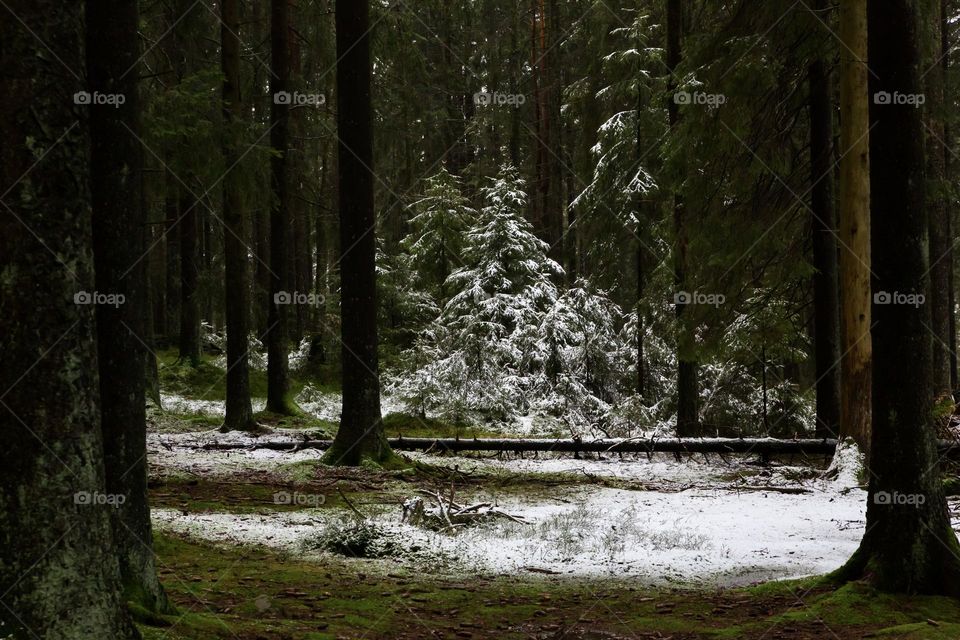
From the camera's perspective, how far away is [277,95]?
14844 mm

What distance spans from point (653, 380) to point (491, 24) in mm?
18214

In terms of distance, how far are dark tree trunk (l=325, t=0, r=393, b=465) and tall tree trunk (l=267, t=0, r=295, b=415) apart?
366 centimetres

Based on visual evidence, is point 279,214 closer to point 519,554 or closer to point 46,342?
point 519,554

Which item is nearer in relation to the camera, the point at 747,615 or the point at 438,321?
the point at 747,615

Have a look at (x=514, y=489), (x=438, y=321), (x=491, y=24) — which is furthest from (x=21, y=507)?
(x=491, y=24)

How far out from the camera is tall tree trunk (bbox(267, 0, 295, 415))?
1492 centimetres

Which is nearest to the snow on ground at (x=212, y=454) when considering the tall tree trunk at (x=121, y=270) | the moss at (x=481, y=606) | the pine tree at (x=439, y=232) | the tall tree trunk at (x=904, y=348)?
the moss at (x=481, y=606)

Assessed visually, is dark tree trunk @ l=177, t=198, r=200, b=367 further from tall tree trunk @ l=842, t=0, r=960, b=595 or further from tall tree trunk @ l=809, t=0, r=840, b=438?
tall tree trunk @ l=842, t=0, r=960, b=595

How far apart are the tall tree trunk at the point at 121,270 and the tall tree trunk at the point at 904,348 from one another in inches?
198

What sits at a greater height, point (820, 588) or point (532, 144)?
point (532, 144)

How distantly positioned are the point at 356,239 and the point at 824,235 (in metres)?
7.47

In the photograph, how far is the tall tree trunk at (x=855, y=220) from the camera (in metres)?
10.2

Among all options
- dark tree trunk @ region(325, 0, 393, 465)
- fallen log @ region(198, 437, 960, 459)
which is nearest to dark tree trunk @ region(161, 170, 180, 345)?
fallen log @ region(198, 437, 960, 459)

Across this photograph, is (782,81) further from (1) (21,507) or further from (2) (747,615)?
(1) (21,507)
